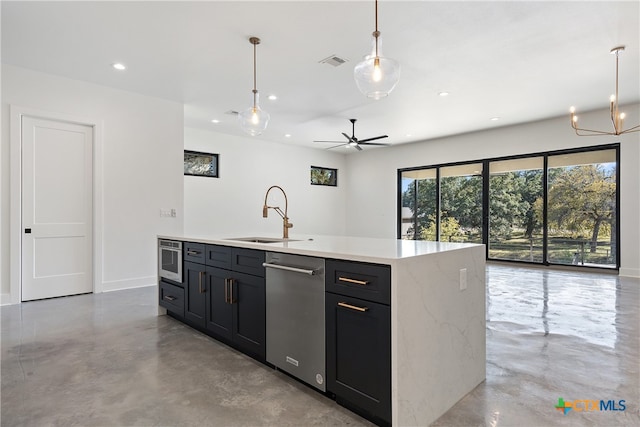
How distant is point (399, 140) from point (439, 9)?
551cm

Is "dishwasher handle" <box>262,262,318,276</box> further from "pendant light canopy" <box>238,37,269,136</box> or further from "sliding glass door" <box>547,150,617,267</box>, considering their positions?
"sliding glass door" <box>547,150,617,267</box>

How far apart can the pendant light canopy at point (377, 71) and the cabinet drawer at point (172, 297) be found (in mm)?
2409

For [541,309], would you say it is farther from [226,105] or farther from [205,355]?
[226,105]

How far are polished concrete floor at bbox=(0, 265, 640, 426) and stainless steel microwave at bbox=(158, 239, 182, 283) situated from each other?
18.0 inches

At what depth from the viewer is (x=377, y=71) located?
2.38 meters

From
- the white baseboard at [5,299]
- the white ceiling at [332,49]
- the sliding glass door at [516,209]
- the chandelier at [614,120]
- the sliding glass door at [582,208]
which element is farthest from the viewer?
the sliding glass door at [516,209]

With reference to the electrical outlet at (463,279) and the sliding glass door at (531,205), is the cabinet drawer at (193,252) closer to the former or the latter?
the electrical outlet at (463,279)

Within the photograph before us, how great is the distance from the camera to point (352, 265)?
1713 millimetres

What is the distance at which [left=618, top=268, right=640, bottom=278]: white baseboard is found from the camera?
222 inches

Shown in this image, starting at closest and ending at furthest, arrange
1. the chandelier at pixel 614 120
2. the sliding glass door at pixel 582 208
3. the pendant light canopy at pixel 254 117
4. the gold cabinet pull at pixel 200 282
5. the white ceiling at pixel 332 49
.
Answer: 1. the gold cabinet pull at pixel 200 282
2. the white ceiling at pixel 332 49
3. the pendant light canopy at pixel 254 117
4. the chandelier at pixel 614 120
5. the sliding glass door at pixel 582 208

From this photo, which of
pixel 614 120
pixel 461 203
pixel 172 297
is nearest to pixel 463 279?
pixel 172 297

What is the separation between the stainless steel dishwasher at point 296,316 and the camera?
6.26 feet

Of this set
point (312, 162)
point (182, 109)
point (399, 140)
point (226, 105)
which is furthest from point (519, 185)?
point (182, 109)

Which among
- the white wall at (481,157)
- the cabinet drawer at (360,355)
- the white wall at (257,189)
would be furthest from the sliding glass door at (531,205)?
the cabinet drawer at (360,355)
